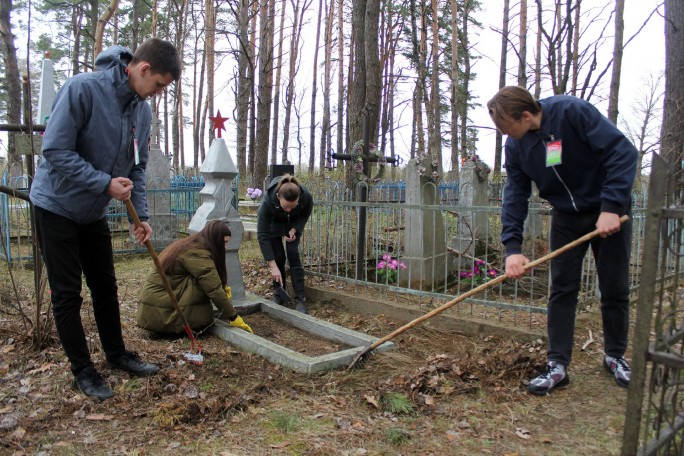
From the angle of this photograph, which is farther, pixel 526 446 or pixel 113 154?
pixel 113 154

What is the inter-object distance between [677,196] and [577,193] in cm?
545

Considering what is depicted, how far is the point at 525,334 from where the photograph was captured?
151 inches

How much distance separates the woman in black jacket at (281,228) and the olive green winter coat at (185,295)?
104 centimetres

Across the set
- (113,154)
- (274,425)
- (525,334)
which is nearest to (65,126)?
(113,154)

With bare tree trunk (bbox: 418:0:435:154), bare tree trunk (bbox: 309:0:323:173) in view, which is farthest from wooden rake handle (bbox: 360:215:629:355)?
bare tree trunk (bbox: 309:0:323:173)

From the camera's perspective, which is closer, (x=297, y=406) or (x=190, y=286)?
(x=297, y=406)

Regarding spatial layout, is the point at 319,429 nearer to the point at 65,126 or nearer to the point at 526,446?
the point at 526,446

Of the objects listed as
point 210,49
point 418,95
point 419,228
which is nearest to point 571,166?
point 419,228

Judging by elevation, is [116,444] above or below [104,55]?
below

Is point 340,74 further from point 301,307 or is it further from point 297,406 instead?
point 297,406

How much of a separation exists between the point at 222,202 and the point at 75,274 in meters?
2.14

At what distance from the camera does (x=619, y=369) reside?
297cm

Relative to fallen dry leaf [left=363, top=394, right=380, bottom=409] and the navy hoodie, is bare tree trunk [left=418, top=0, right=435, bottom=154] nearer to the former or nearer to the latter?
the navy hoodie

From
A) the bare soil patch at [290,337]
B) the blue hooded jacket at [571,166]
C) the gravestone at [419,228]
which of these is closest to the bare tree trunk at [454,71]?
the gravestone at [419,228]
